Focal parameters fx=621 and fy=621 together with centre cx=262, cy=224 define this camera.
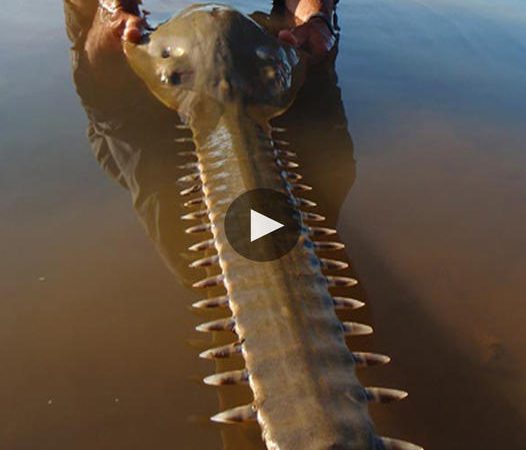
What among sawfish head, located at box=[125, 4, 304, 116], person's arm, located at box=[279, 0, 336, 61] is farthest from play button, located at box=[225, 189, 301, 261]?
person's arm, located at box=[279, 0, 336, 61]

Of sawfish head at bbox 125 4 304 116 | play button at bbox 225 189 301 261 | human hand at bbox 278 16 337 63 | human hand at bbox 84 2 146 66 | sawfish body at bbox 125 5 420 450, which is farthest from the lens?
human hand at bbox 278 16 337 63

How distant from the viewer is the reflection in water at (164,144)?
8.86 ft

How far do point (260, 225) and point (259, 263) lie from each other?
0.22m

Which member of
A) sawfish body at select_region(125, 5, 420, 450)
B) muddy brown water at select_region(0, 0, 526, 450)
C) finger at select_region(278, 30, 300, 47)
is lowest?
muddy brown water at select_region(0, 0, 526, 450)

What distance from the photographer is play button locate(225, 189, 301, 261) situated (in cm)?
208

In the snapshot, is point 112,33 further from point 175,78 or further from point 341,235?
point 341,235

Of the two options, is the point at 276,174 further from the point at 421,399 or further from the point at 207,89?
the point at 421,399

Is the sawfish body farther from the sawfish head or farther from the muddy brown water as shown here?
the muddy brown water

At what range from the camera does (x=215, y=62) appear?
3.22m

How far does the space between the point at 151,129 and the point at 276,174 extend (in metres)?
1.04

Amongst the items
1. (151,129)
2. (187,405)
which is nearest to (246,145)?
(151,129)

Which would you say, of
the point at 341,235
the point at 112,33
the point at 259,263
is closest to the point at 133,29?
the point at 112,33

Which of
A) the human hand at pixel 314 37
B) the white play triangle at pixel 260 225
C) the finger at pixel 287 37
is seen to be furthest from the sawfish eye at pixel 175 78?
the white play triangle at pixel 260 225

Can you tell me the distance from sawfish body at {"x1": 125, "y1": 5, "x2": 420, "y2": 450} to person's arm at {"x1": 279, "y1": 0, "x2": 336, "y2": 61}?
0.44m
